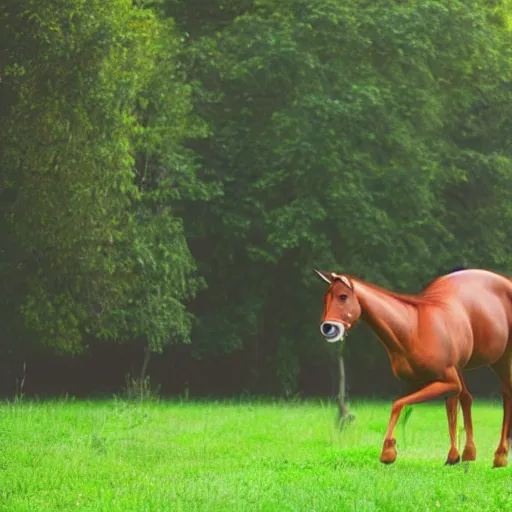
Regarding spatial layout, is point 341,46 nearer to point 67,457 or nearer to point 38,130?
point 38,130

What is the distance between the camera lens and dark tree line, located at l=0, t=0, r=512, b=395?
1214 inches

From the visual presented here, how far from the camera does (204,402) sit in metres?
36.1

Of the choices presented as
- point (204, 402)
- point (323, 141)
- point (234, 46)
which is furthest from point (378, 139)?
point (204, 402)

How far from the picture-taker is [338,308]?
45.5 ft

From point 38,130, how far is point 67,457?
13.7 metres

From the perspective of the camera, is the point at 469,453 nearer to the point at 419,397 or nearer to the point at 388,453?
the point at 419,397

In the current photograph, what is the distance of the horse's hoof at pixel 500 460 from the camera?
1602 cm

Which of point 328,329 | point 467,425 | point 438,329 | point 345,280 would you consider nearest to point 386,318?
point 438,329

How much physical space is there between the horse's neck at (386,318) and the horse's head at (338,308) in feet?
0.84

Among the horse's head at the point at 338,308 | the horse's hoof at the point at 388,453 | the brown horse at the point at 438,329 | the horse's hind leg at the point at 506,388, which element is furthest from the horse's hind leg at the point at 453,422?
the horse's head at the point at 338,308

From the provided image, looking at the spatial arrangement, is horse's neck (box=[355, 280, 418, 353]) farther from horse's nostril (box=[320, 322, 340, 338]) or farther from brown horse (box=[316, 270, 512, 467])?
horse's nostril (box=[320, 322, 340, 338])

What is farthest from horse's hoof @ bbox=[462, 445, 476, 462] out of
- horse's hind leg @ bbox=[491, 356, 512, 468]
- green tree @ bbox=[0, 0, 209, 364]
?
green tree @ bbox=[0, 0, 209, 364]

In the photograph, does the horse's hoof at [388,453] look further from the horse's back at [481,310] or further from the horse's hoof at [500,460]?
the horse's hoof at [500,460]

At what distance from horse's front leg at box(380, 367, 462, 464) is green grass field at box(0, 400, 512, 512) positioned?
351 millimetres
